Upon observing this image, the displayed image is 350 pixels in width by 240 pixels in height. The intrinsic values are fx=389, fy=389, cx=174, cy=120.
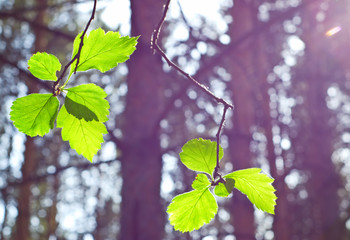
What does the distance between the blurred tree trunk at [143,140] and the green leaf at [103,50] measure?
9.10 feet

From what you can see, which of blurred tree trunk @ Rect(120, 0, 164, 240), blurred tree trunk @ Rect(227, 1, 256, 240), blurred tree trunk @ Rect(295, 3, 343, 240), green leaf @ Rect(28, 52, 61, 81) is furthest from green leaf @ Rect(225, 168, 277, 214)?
blurred tree trunk @ Rect(295, 3, 343, 240)

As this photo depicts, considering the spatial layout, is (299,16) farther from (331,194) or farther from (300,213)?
(300,213)

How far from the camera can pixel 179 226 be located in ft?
2.24

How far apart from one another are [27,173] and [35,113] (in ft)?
35.4

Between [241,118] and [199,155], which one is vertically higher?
[241,118]

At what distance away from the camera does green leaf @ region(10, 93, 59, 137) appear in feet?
2.00

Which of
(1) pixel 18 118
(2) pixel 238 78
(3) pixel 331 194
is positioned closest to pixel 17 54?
(2) pixel 238 78

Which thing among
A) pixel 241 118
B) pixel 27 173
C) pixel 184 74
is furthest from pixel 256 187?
pixel 27 173

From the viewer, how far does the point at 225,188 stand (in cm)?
63

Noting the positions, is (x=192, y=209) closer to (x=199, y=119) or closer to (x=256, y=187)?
(x=256, y=187)

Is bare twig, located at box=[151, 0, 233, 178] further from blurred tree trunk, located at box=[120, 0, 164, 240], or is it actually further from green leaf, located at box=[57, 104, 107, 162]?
blurred tree trunk, located at box=[120, 0, 164, 240]

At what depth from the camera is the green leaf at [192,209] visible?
0.67 meters

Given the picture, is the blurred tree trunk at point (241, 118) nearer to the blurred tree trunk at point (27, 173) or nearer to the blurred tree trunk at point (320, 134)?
the blurred tree trunk at point (320, 134)

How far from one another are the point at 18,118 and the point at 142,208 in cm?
303
